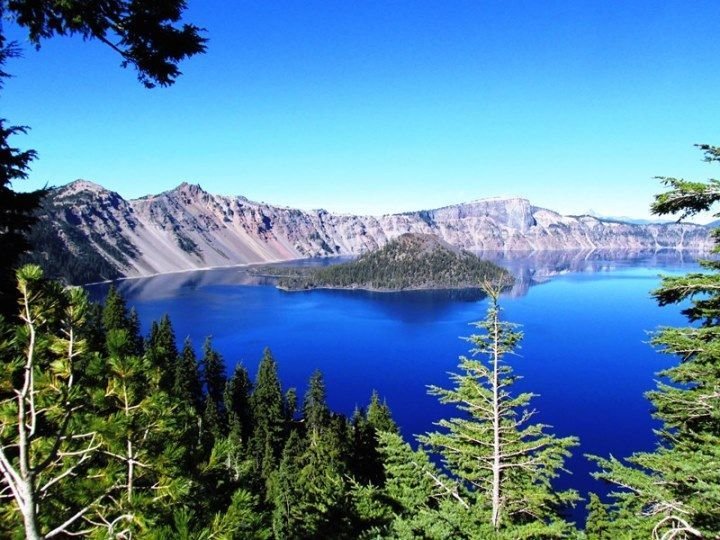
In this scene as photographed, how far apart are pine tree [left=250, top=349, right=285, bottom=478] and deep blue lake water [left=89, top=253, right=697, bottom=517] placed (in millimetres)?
20511

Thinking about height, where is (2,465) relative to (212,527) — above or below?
above

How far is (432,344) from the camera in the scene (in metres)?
111

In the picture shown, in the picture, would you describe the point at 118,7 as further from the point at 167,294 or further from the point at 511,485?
the point at 167,294

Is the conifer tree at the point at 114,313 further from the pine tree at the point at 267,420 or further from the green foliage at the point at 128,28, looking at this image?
the green foliage at the point at 128,28

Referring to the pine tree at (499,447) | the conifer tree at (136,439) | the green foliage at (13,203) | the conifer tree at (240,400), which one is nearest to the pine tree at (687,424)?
the pine tree at (499,447)

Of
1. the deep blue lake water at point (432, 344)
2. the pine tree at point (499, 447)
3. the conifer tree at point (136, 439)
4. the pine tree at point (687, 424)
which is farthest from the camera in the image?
the deep blue lake water at point (432, 344)

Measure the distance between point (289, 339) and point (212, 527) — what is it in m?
111

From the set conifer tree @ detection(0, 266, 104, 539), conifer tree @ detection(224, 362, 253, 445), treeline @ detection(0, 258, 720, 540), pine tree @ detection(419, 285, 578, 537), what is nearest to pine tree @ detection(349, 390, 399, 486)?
conifer tree @ detection(224, 362, 253, 445)

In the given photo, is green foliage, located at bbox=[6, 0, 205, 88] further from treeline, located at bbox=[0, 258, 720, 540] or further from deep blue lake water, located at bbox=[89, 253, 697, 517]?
deep blue lake water, located at bbox=[89, 253, 697, 517]

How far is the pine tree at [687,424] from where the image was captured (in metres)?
6.84

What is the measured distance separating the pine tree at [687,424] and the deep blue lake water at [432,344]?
43.8 m

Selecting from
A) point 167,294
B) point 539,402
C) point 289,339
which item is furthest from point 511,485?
point 167,294

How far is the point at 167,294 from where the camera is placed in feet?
580

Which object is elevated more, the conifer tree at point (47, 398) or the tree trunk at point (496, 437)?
the conifer tree at point (47, 398)
